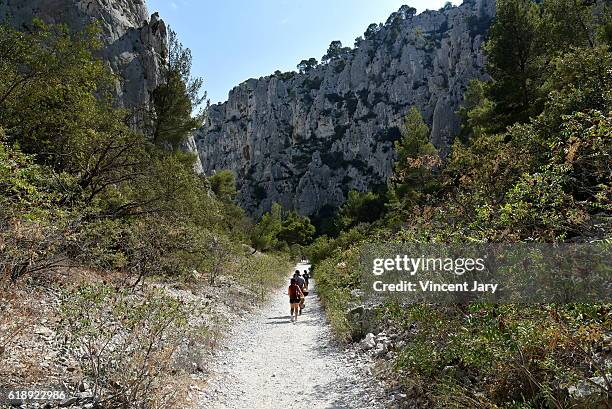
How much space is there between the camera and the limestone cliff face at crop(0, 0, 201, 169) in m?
22.0

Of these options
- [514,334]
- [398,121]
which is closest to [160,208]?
[514,334]

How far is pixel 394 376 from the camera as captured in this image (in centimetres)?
618

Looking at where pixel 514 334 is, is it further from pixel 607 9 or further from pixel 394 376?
pixel 607 9

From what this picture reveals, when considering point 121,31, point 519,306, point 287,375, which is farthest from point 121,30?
point 519,306

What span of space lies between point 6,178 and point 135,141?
25.8ft

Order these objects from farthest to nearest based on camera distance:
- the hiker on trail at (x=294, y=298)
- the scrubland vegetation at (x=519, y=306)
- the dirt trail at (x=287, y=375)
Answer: the hiker on trail at (x=294, y=298) < the dirt trail at (x=287, y=375) < the scrubland vegetation at (x=519, y=306)

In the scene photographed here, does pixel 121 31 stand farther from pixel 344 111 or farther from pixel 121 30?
pixel 344 111

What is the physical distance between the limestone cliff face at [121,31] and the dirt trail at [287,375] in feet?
61.2

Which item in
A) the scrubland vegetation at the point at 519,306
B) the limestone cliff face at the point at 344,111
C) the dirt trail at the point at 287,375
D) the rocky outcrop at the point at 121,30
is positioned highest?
the limestone cliff face at the point at 344,111

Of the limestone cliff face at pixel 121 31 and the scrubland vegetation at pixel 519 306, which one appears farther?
the limestone cliff face at pixel 121 31

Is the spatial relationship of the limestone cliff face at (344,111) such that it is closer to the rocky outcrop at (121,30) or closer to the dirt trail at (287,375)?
the rocky outcrop at (121,30)

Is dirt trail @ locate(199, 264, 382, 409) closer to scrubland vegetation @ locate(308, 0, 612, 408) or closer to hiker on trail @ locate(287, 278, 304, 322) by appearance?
scrubland vegetation @ locate(308, 0, 612, 408)

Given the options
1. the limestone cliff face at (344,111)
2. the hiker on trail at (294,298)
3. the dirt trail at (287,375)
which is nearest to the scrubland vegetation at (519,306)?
the dirt trail at (287,375)

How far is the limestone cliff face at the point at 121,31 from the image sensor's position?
21969 millimetres
